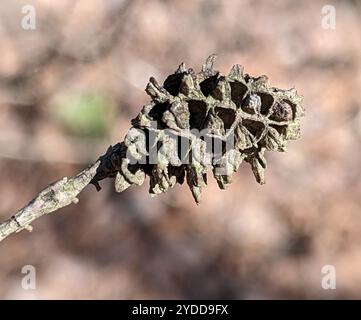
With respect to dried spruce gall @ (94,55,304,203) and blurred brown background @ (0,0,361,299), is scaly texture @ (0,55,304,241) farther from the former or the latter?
blurred brown background @ (0,0,361,299)

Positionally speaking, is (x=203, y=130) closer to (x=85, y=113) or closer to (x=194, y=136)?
(x=194, y=136)

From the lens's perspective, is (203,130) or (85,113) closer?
(203,130)

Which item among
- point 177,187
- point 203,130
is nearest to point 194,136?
point 203,130

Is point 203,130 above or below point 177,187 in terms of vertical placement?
below

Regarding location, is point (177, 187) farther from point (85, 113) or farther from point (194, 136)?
point (194, 136)

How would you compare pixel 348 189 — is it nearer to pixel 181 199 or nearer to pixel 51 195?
pixel 181 199

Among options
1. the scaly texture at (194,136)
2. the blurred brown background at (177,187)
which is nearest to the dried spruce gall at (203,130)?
the scaly texture at (194,136)
